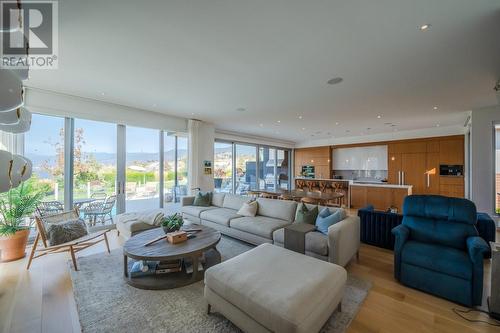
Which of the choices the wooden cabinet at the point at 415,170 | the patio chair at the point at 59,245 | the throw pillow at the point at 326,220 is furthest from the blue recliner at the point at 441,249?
the wooden cabinet at the point at 415,170

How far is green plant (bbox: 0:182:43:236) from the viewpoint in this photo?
3162mm

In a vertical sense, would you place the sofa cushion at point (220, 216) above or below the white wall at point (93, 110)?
below

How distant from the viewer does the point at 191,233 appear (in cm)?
311

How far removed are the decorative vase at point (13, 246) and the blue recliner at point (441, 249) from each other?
18.4ft

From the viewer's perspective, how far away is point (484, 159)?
468 cm

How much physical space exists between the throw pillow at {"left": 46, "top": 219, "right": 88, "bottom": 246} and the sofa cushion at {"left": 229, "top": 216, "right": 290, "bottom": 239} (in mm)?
2420

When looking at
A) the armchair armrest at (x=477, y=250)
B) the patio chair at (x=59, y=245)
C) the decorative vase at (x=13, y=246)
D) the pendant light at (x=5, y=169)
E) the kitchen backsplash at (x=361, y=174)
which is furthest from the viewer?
the kitchen backsplash at (x=361, y=174)

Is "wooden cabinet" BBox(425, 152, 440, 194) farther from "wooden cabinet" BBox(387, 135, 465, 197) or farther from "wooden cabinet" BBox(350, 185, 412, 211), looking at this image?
"wooden cabinet" BBox(350, 185, 412, 211)

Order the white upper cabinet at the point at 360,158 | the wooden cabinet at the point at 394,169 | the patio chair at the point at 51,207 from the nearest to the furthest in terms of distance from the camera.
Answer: the patio chair at the point at 51,207
the wooden cabinet at the point at 394,169
the white upper cabinet at the point at 360,158

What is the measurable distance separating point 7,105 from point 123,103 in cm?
407

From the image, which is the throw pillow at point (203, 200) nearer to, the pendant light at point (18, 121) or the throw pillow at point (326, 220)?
the throw pillow at point (326, 220)

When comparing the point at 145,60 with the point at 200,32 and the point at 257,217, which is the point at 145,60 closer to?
the point at 200,32

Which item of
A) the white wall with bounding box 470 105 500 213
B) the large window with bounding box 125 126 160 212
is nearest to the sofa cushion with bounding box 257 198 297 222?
the large window with bounding box 125 126 160 212

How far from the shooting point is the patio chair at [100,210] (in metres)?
4.54
